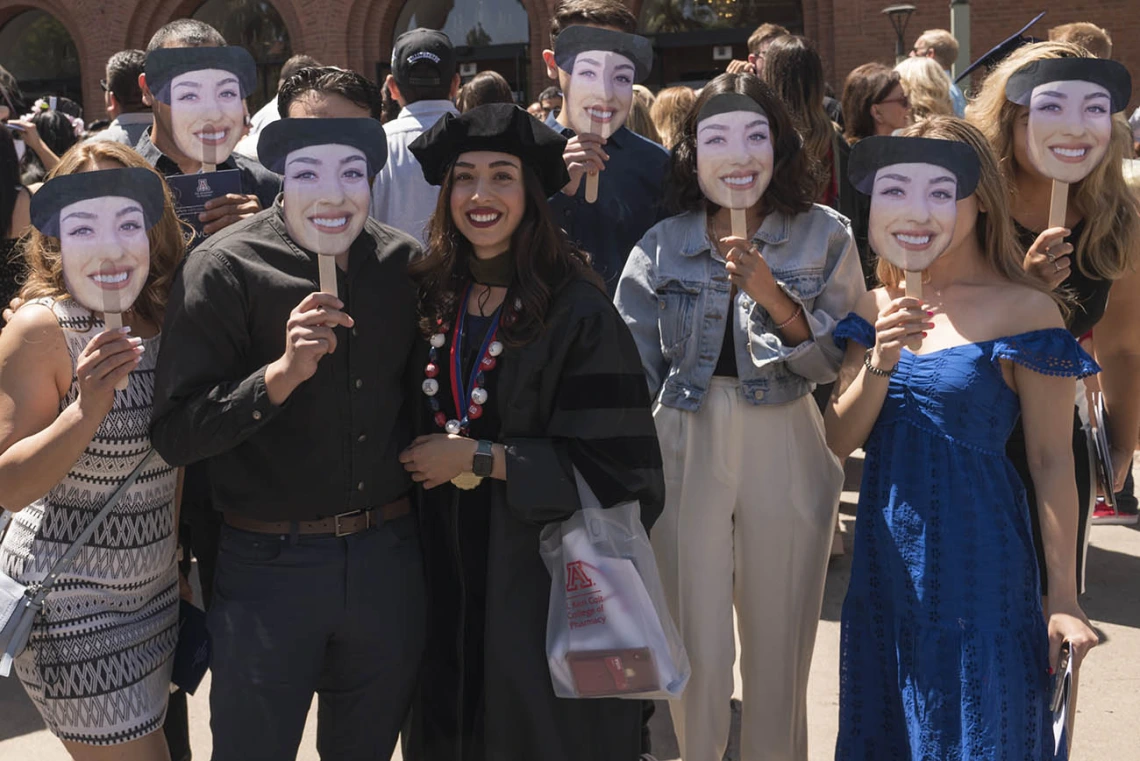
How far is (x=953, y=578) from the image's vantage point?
8.78ft

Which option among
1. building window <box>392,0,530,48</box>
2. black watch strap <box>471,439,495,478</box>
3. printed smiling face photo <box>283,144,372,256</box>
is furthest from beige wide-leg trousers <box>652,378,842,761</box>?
building window <box>392,0,530,48</box>

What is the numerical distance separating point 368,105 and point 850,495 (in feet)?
13.5

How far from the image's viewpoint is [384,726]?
8.86 feet

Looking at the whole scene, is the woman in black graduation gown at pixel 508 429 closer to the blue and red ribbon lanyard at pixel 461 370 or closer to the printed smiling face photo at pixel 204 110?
the blue and red ribbon lanyard at pixel 461 370

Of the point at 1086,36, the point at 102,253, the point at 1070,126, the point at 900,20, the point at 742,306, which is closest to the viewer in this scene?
the point at 102,253

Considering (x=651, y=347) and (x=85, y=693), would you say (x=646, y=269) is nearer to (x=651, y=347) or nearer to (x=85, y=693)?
(x=651, y=347)

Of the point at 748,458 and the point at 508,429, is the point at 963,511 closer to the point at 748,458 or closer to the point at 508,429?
the point at 748,458

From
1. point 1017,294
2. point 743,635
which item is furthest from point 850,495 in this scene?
point 1017,294

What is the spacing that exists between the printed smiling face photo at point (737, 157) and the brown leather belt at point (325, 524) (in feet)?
3.81

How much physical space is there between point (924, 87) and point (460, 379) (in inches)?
154

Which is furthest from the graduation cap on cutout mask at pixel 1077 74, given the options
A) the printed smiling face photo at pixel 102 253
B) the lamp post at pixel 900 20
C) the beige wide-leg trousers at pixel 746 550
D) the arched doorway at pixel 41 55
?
the arched doorway at pixel 41 55

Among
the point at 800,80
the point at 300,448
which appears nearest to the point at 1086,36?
the point at 800,80

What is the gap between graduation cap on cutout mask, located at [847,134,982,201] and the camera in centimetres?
261

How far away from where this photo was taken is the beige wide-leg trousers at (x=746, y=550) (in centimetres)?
318
